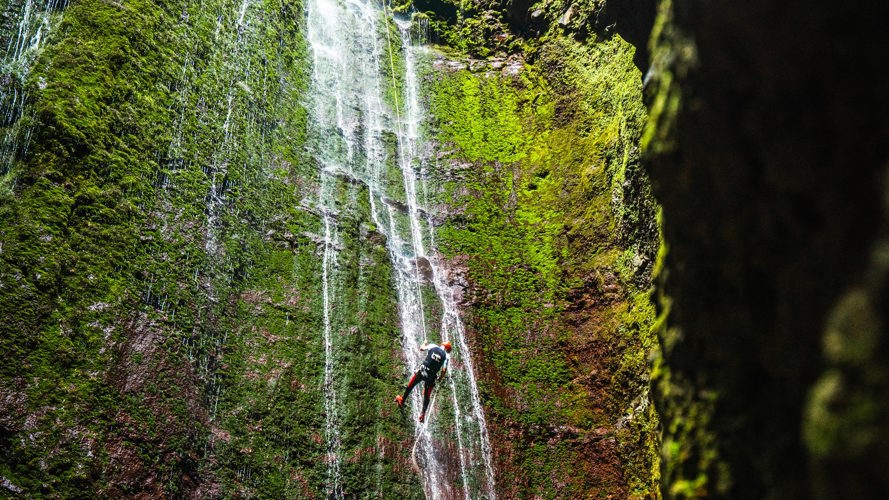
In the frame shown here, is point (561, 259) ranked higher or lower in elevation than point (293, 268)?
higher

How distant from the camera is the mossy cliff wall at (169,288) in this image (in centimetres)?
607

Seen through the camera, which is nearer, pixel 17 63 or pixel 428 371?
pixel 17 63

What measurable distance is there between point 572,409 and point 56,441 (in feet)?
26.2

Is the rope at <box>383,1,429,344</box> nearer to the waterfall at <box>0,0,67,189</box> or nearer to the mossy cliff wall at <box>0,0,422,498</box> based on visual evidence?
the mossy cliff wall at <box>0,0,422,498</box>

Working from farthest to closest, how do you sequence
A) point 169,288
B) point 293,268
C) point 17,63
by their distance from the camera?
1. point 293,268
2. point 169,288
3. point 17,63

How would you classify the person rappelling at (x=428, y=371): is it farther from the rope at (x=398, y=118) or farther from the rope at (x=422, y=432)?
the rope at (x=398, y=118)

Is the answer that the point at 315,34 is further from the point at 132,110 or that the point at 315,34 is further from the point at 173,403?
the point at 173,403

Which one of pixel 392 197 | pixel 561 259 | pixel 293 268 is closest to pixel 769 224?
pixel 561 259

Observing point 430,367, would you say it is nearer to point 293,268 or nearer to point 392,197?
point 293,268

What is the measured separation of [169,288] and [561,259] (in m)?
7.93

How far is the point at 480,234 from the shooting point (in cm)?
1211

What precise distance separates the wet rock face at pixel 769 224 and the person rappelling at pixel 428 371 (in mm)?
4507

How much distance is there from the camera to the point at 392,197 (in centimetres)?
1227

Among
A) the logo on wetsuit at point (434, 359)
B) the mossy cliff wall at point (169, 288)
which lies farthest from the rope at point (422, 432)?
the logo on wetsuit at point (434, 359)
